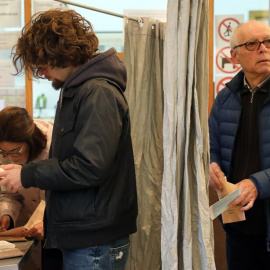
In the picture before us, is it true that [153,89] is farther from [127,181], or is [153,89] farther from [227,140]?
[127,181]

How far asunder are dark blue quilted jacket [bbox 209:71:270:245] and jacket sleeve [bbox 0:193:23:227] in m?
0.98

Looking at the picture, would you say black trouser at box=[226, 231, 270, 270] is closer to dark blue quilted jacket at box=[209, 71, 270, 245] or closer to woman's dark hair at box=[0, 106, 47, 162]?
dark blue quilted jacket at box=[209, 71, 270, 245]

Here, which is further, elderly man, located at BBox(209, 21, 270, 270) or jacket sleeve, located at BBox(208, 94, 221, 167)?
jacket sleeve, located at BBox(208, 94, 221, 167)

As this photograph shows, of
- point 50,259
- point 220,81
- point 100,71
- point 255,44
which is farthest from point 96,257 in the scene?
point 220,81

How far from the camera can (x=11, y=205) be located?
2416 mm

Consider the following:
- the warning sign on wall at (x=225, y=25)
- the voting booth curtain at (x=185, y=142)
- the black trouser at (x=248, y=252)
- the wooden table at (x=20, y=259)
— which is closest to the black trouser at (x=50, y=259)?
the wooden table at (x=20, y=259)

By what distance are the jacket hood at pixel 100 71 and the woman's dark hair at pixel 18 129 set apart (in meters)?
0.75

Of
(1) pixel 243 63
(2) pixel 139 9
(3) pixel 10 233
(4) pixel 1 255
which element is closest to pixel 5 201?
(3) pixel 10 233

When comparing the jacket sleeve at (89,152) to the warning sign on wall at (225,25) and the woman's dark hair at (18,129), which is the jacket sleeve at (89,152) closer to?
the woman's dark hair at (18,129)

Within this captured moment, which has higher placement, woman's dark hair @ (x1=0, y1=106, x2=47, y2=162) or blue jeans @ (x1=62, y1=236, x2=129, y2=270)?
woman's dark hair @ (x1=0, y1=106, x2=47, y2=162)

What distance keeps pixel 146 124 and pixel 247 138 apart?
18.6 inches

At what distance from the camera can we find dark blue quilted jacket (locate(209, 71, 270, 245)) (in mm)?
2127

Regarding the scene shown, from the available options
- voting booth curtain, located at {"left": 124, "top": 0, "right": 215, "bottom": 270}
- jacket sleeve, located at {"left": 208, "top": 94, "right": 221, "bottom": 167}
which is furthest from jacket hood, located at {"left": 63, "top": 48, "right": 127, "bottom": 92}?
jacket sleeve, located at {"left": 208, "top": 94, "right": 221, "bottom": 167}

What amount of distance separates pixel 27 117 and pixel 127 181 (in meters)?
0.89
